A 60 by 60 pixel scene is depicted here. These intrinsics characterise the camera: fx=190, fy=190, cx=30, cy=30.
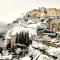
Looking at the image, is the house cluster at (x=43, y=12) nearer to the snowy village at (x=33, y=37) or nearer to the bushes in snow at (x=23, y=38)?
the snowy village at (x=33, y=37)

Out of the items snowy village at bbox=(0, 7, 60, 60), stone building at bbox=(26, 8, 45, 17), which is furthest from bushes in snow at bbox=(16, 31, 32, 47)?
stone building at bbox=(26, 8, 45, 17)

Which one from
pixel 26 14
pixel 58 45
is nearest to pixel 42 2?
pixel 26 14

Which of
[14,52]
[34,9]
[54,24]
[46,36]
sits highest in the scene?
[34,9]

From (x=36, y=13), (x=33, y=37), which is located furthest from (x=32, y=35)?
(x=36, y=13)

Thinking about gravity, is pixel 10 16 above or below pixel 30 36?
above

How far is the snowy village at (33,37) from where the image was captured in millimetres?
1708

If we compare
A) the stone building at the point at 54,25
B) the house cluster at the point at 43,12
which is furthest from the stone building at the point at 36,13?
the stone building at the point at 54,25

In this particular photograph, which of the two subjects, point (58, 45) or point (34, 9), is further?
point (34, 9)

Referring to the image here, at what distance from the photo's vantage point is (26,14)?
1.83 m

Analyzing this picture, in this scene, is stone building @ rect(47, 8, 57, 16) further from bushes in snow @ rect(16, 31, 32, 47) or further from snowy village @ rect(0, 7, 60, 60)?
bushes in snow @ rect(16, 31, 32, 47)

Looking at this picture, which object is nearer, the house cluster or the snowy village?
the snowy village

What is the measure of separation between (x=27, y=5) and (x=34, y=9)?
0.26 feet

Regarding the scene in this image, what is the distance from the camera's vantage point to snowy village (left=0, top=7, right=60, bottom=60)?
5.60ft

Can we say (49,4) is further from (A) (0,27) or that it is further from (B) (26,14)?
(A) (0,27)
